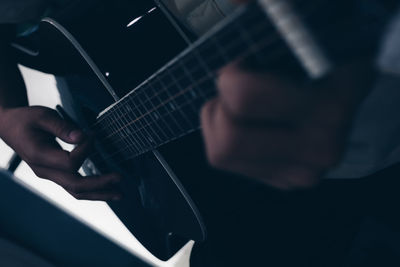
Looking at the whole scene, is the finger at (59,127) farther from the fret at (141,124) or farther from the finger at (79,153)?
the fret at (141,124)

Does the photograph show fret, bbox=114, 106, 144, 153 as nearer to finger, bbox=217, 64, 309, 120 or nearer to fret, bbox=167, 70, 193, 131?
fret, bbox=167, 70, 193, 131

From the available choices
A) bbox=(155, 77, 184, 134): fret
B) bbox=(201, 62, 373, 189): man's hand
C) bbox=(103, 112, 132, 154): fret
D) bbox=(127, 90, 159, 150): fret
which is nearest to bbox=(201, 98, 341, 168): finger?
bbox=(201, 62, 373, 189): man's hand

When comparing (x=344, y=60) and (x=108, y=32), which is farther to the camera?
(x=108, y=32)

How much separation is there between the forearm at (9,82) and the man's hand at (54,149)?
82 mm

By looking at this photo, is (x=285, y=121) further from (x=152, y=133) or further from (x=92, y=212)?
(x=92, y=212)

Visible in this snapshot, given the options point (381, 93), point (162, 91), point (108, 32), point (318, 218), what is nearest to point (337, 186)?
point (318, 218)

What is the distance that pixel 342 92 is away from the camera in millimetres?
274

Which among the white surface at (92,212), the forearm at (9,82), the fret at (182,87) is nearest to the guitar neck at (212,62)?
the fret at (182,87)

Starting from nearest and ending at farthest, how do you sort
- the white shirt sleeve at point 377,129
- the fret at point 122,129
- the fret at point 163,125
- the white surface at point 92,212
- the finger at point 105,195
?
the white shirt sleeve at point 377,129, the fret at point 163,125, the fret at point 122,129, the finger at point 105,195, the white surface at point 92,212

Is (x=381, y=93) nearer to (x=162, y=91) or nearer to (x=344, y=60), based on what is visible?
(x=344, y=60)

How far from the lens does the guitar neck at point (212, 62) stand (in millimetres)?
275

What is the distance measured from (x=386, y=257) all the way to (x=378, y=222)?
A: 78mm

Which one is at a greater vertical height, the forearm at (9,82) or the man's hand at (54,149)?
the forearm at (9,82)

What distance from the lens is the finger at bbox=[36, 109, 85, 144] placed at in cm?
71
